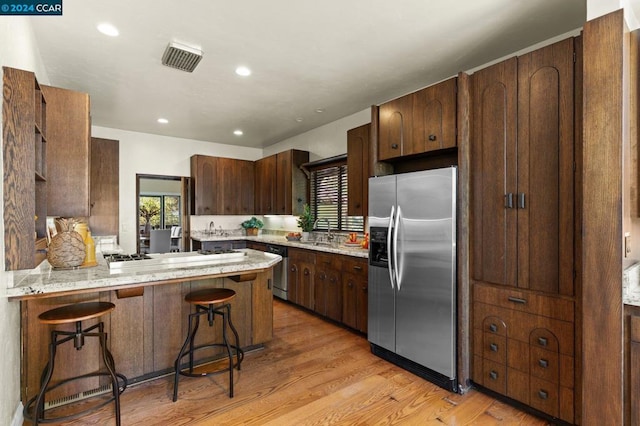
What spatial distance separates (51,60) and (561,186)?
4.28 m

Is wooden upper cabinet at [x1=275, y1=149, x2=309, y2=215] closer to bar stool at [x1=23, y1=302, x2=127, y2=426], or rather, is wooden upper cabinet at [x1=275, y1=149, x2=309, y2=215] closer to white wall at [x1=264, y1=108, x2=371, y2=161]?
white wall at [x1=264, y1=108, x2=371, y2=161]

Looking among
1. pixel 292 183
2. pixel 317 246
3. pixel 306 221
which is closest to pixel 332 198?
pixel 306 221

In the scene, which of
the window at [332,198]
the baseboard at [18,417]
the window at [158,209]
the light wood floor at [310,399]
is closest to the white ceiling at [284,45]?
the window at [332,198]

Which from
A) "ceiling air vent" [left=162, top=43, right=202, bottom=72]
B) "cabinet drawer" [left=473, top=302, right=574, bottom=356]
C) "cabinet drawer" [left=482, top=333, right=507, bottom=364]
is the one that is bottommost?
"cabinet drawer" [left=482, top=333, right=507, bottom=364]

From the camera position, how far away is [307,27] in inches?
95.4

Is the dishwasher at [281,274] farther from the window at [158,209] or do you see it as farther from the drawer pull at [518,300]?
the window at [158,209]

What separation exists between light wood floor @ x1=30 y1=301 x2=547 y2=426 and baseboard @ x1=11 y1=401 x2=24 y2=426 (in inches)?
12.2

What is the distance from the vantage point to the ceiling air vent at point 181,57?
267cm

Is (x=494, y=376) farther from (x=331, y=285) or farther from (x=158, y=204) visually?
(x=158, y=204)

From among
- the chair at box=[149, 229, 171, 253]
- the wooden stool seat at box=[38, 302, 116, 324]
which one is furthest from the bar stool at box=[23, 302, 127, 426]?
the chair at box=[149, 229, 171, 253]

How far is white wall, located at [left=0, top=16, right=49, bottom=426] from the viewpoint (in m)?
1.68

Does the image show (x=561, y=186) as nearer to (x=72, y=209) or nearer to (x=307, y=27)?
(x=307, y=27)

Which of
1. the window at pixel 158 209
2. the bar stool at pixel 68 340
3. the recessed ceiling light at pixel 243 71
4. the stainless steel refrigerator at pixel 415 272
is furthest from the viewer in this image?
the window at pixel 158 209

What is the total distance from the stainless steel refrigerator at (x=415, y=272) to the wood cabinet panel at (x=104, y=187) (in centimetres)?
402
